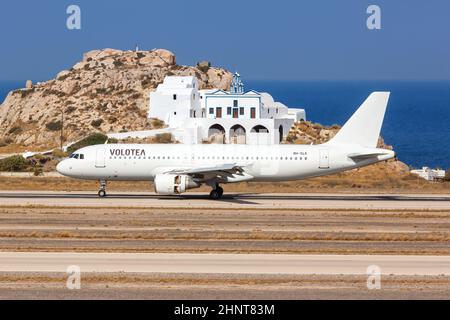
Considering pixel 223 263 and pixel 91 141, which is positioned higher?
pixel 91 141

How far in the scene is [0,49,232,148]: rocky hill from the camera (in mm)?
141875

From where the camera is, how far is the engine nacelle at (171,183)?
6044 centimetres

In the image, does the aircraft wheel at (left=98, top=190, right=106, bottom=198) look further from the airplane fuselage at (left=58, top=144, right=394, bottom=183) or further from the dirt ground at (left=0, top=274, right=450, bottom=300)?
the dirt ground at (left=0, top=274, right=450, bottom=300)

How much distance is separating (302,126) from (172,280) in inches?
3754

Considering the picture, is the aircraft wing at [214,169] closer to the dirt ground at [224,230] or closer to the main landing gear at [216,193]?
the main landing gear at [216,193]

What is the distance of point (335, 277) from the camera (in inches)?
1305

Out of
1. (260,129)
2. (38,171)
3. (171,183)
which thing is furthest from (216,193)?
(260,129)

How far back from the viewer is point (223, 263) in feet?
118

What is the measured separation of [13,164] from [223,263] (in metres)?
60.3

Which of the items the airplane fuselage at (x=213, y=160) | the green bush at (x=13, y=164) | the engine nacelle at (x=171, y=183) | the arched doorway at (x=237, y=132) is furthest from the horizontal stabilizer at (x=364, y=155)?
the arched doorway at (x=237, y=132)

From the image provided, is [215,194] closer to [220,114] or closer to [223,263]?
[223,263]
